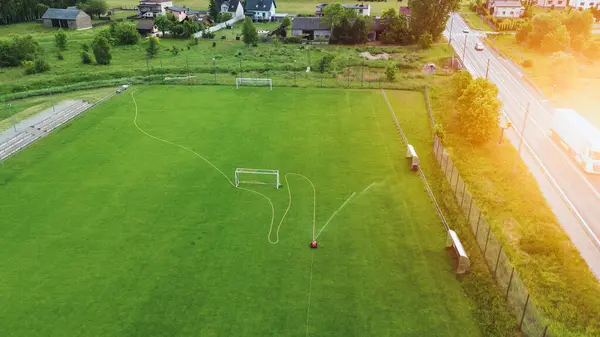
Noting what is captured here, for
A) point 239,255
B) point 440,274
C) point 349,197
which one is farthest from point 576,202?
point 239,255

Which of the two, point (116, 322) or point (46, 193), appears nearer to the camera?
point (116, 322)

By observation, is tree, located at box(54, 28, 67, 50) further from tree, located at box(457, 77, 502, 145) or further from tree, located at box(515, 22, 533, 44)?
tree, located at box(515, 22, 533, 44)

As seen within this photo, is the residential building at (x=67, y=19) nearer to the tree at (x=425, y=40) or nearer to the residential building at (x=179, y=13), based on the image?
the residential building at (x=179, y=13)

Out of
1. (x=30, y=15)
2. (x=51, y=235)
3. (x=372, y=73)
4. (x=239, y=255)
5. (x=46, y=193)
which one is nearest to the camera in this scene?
(x=239, y=255)

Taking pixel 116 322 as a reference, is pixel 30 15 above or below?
above

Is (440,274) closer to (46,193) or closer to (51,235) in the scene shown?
(51,235)

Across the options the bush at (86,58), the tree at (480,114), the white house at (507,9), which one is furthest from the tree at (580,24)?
the bush at (86,58)

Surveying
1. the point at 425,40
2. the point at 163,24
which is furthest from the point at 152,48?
the point at 425,40
